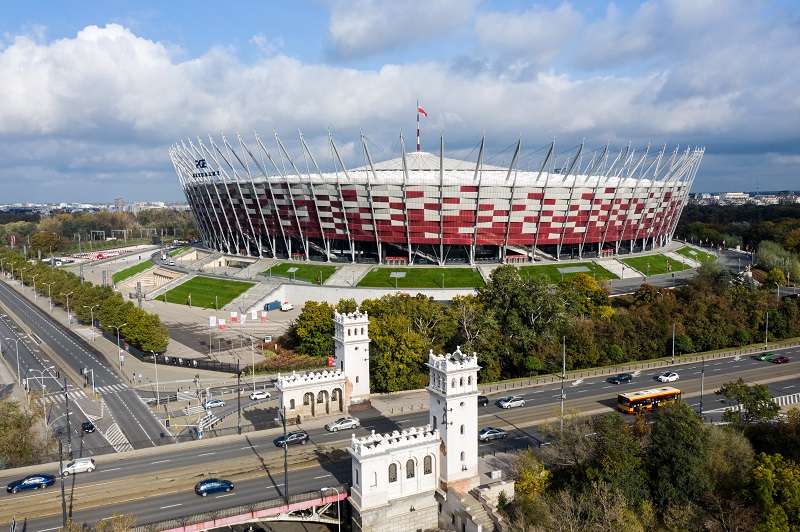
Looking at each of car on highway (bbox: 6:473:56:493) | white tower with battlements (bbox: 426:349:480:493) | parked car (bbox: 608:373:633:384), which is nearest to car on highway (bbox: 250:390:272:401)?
car on highway (bbox: 6:473:56:493)

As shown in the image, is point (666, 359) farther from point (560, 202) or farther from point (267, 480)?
point (267, 480)

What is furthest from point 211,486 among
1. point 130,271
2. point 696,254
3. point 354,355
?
point 696,254

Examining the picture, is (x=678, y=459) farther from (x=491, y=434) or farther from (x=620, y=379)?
(x=620, y=379)

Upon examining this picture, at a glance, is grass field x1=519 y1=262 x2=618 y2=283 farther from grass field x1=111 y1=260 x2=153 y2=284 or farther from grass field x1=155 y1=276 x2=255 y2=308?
grass field x1=111 y1=260 x2=153 y2=284

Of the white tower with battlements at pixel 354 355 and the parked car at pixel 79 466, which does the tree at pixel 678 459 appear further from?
the parked car at pixel 79 466

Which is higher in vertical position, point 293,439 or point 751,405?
point 751,405

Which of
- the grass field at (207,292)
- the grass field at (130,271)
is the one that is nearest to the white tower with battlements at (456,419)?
the grass field at (207,292)
